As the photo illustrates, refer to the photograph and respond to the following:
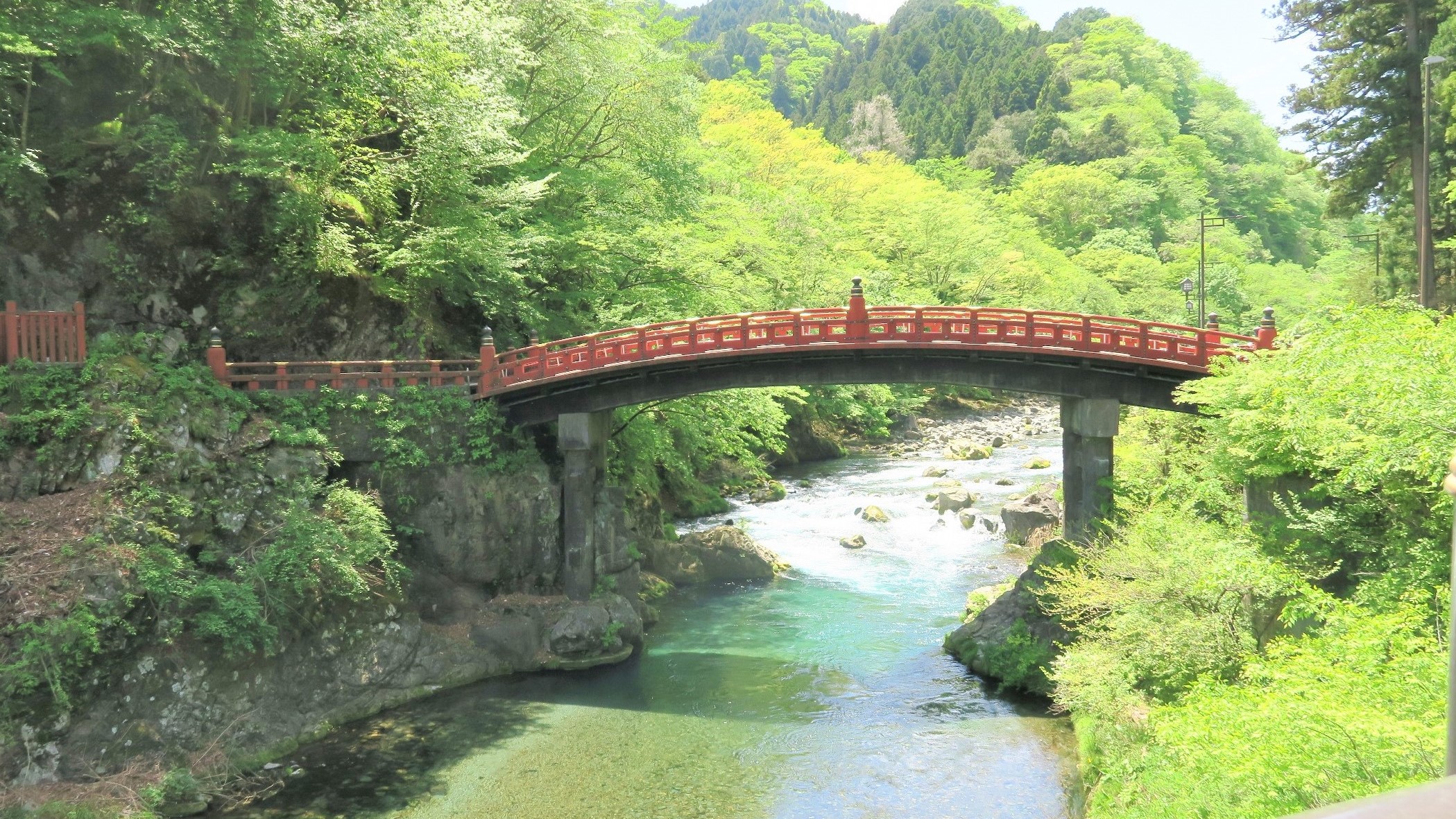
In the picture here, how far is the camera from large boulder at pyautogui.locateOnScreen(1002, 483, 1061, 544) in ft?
105

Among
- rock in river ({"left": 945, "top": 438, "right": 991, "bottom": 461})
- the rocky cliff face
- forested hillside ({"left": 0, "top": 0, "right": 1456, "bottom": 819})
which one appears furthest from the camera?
rock in river ({"left": 945, "top": 438, "right": 991, "bottom": 461})

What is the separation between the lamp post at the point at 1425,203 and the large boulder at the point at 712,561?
1683cm

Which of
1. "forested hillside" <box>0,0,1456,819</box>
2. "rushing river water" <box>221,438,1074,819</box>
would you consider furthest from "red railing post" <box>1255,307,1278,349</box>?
"rushing river water" <box>221,438,1074,819</box>

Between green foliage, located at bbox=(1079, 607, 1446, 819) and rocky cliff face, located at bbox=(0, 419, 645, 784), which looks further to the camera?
rocky cliff face, located at bbox=(0, 419, 645, 784)

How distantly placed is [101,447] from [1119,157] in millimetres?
81185

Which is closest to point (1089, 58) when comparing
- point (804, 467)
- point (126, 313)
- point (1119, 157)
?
point (1119, 157)

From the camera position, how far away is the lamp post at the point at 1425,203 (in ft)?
82.5

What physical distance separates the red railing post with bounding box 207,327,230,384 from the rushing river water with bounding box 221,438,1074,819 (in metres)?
7.84

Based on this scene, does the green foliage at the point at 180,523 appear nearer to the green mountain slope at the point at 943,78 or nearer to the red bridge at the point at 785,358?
the red bridge at the point at 785,358

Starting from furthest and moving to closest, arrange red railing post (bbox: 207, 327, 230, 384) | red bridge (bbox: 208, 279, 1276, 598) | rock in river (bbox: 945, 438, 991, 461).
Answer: rock in river (bbox: 945, 438, 991, 461) → red bridge (bbox: 208, 279, 1276, 598) → red railing post (bbox: 207, 327, 230, 384)

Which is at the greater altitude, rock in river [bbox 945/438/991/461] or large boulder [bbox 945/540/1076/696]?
rock in river [bbox 945/438/991/461]

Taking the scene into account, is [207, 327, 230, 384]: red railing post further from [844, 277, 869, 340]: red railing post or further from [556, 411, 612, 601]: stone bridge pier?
[844, 277, 869, 340]: red railing post

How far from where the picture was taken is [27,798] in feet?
52.1

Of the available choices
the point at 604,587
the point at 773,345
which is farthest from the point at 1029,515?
the point at 604,587
